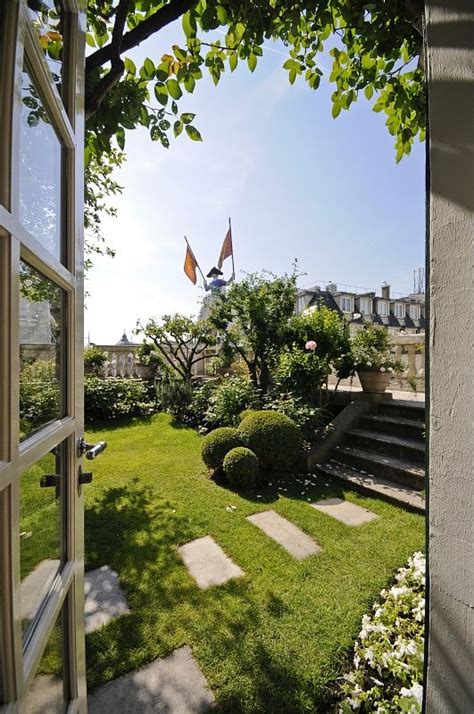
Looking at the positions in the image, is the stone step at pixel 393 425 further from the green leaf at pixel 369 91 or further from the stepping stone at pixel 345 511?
the green leaf at pixel 369 91

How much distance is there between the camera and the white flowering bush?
1.27m

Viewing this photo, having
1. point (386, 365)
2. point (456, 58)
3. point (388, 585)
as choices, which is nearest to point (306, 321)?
point (386, 365)

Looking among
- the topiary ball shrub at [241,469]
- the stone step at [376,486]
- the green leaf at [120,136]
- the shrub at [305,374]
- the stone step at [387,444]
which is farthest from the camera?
the shrub at [305,374]

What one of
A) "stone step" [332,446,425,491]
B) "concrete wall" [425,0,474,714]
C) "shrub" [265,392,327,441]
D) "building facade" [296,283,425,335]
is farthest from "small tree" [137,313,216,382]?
"building facade" [296,283,425,335]

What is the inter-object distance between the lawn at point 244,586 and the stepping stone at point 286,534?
0.08 m

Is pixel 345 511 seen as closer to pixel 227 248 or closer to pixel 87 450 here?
pixel 87 450

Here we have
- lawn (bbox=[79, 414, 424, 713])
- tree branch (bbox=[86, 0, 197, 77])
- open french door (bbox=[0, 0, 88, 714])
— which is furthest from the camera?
lawn (bbox=[79, 414, 424, 713])

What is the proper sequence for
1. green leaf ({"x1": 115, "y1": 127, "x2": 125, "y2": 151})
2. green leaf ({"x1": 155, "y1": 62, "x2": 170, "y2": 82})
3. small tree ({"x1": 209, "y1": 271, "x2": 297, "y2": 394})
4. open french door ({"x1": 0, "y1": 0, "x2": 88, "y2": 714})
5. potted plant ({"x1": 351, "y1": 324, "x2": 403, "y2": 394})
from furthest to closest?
small tree ({"x1": 209, "y1": 271, "x2": 297, "y2": 394}) < potted plant ({"x1": 351, "y1": 324, "x2": 403, "y2": 394}) < green leaf ({"x1": 115, "y1": 127, "x2": 125, "y2": 151}) < green leaf ({"x1": 155, "y1": 62, "x2": 170, "y2": 82}) < open french door ({"x1": 0, "y1": 0, "x2": 88, "y2": 714})

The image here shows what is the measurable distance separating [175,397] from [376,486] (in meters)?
4.74

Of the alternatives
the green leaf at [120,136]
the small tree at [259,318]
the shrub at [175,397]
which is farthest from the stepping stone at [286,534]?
the shrub at [175,397]

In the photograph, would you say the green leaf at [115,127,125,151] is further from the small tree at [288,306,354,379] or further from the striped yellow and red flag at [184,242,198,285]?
the striped yellow and red flag at [184,242,198,285]

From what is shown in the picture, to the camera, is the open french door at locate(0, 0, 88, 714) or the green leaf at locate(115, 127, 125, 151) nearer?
the open french door at locate(0, 0, 88, 714)

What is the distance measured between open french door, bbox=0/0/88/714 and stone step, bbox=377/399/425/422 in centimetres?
457

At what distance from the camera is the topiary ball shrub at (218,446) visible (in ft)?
12.7
